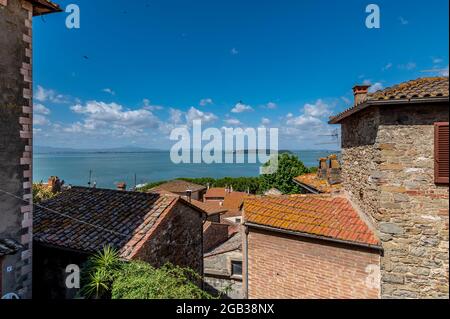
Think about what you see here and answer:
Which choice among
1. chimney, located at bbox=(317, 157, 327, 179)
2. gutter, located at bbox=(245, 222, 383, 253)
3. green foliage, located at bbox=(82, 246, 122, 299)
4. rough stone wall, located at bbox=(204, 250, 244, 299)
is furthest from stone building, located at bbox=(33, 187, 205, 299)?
chimney, located at bbox=(317, 157, 327, 179)

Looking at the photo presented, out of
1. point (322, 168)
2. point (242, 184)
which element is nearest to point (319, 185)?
point (322, 168)

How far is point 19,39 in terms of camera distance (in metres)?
7.95

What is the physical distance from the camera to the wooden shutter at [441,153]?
21.2 ft

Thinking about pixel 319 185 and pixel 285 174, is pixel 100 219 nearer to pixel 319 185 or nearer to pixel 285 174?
pixel 319 185

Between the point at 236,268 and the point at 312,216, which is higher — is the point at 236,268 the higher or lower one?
the lower one

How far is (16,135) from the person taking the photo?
309 inches

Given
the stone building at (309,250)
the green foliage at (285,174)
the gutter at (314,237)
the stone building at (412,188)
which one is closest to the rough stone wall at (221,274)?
the stone building at (309,250)

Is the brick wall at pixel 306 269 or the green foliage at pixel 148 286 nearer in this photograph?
the green foliage at pixel 148 286

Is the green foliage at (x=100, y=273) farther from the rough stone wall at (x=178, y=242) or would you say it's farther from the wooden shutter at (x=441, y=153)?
the wooden shutter at (x=441, y=153)

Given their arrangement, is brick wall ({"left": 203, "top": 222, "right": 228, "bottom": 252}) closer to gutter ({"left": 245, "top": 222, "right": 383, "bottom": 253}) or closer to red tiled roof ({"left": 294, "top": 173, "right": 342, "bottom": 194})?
red tiled roof ({"left": 294, "top": 173, "right": 342, "bottom": 194})

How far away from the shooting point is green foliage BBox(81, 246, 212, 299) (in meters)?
6.61

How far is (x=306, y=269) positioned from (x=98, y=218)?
7.59 m

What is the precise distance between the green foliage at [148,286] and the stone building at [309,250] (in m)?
2.68
